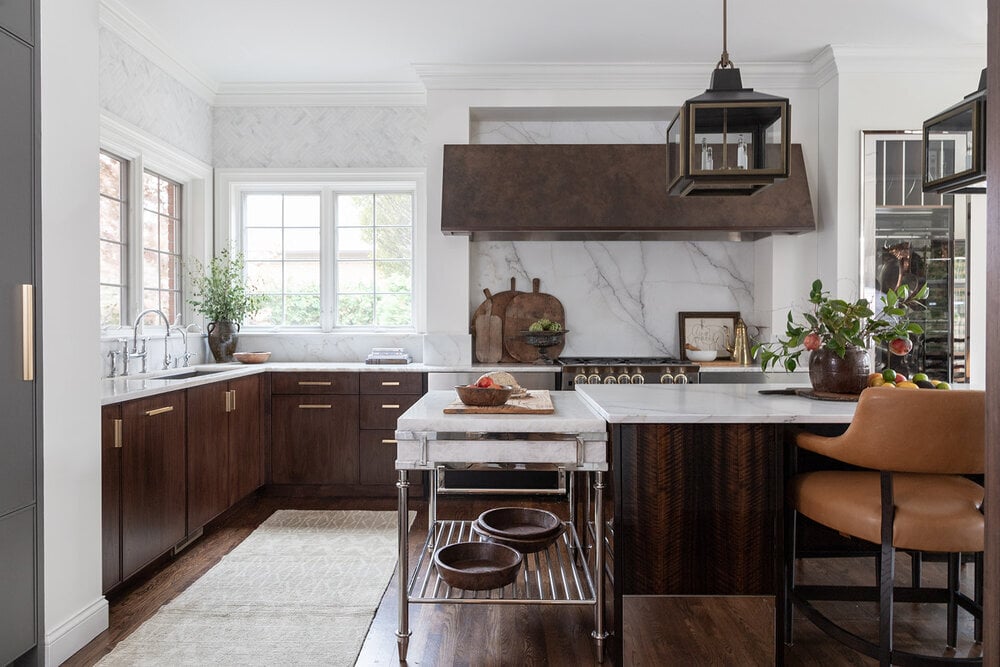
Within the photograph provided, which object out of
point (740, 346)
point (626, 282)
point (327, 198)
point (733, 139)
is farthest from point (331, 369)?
point (733, 139)

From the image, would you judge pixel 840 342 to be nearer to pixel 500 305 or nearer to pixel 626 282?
pixel 626 282

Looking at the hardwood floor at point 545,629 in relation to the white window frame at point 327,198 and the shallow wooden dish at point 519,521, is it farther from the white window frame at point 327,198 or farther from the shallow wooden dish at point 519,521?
the white window frame at point 327,198

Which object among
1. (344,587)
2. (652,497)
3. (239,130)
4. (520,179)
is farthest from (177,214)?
(652,497)

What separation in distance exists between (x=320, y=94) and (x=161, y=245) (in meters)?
1.59

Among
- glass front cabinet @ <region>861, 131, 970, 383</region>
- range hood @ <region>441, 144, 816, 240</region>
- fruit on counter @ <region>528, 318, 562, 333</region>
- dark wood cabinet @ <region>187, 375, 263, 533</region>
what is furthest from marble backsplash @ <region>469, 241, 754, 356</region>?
dark wood cabinet @ <region>187, 375, 263, 533</region>

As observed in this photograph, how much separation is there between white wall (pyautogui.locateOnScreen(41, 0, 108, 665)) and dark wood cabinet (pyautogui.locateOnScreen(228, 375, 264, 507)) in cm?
140

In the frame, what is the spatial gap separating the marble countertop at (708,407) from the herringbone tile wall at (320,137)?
290cm

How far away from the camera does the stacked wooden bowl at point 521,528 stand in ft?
8.18

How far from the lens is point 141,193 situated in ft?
13.6

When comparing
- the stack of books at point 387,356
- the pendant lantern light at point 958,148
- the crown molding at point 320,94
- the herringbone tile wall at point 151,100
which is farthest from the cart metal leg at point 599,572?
the crown molding at point 320,94

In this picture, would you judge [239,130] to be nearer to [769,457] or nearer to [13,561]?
[13,561]

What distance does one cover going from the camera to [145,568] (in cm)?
304

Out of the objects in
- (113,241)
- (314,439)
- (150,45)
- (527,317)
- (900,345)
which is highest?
(150,45)

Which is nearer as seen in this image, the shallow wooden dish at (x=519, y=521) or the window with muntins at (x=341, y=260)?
the shallow wooden dish at (x=519, y=521)
